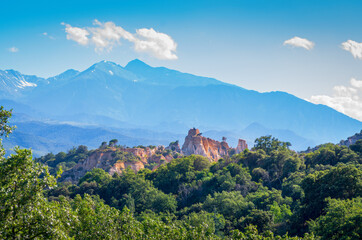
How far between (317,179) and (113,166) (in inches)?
2860

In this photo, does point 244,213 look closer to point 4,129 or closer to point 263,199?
Result: point 263,199

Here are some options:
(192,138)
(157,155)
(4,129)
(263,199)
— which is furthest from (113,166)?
(4,129)

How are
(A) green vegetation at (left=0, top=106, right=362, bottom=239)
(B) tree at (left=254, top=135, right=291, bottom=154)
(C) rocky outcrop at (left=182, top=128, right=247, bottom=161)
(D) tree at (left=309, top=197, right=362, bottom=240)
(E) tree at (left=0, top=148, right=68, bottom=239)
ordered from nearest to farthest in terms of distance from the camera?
1. (E) tree at (left=0, top=148, right=68, bottom=239)
2. (A) green vegetation at (left=0, top=106, right=362, bottom=239)
3. (D) tree at (left=309, top=197, right=362, bottom=240)
4. (B) tree at (left=254, top=135, right=291, bottom=154)
5. (C) rocky outcrop at (left=182, top=128, right=247, bottom=161)

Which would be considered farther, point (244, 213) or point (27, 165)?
point (244, 213)

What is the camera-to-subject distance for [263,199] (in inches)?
2219

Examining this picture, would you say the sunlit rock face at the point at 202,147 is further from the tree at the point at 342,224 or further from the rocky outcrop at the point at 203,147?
the tree at the point at 342,224

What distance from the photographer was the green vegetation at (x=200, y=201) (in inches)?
686

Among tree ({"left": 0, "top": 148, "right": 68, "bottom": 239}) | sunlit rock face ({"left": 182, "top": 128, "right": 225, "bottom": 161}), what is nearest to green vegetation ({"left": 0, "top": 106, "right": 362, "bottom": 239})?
tree ({"left": 0, "top": 148, "right": 68, "bottom": 239})

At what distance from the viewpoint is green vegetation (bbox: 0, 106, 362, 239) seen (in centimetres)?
1743

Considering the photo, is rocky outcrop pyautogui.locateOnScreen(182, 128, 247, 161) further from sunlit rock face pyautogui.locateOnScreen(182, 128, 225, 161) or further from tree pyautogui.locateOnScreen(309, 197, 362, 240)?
tree pyautogui.locateOnScreen(309, 197, 362, 240)

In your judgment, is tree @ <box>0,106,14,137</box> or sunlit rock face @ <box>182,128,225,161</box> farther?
sunlit rock face @ <box>182,128,225,161</box>

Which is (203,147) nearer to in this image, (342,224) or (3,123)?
(342,224)

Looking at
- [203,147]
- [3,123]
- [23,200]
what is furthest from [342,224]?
[203,147]

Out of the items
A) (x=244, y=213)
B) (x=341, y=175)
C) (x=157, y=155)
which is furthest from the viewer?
(x=157, y=155)
